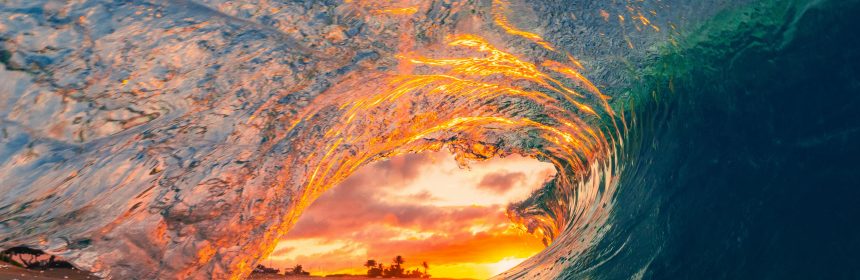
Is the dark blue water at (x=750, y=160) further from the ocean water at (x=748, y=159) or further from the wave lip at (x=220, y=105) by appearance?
the wave lip at (x=220, y=105)

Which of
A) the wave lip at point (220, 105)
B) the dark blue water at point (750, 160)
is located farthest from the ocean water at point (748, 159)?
the wave lip at point (220, 105)

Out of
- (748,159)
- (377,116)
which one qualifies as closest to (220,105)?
(377,116)

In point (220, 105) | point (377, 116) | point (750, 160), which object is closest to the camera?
point (750, 160)

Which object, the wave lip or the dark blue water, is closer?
the dark blue water

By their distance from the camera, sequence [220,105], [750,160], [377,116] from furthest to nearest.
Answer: [377,116], [220,105], [750,160]

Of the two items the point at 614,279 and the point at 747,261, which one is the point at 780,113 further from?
the point at 614,279

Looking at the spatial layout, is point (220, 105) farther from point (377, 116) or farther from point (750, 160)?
point (750, 160)

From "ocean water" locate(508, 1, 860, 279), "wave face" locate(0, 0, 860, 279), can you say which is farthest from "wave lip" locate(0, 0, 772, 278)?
"ocean water" locate(508, 1, 860, 279)

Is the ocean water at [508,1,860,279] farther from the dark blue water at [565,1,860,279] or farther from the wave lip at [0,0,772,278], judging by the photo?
the wave lip at [0,0,772,278]
